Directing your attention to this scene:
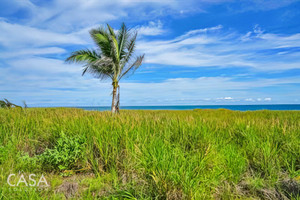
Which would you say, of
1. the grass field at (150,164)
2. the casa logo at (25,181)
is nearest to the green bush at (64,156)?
the grass field at (150,164)

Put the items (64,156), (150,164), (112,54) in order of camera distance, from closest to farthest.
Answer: (150,164) < (64,156) < (112,54)

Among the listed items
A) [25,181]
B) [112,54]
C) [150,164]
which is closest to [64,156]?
[25,181]

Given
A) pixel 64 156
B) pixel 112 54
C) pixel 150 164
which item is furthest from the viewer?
pixel 112 54

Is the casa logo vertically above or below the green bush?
below

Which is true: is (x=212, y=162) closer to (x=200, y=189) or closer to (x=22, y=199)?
(x=200, y=189)

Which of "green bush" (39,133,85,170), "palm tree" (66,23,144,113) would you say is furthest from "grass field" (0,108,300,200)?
"palm tree" (66,23,144,113)

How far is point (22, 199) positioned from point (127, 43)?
50.1 feet

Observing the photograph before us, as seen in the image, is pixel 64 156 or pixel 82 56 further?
pixel 82 56

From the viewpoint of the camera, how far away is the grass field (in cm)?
294

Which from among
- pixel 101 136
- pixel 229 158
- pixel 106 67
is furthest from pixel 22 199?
pixel 106 67

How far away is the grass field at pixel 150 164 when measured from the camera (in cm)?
294

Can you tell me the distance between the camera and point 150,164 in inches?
128

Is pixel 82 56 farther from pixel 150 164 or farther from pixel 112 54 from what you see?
pixel 150 164

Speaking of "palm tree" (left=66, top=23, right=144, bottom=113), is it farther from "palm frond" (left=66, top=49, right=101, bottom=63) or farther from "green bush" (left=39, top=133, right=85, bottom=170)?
"green bush" (left=39, top=133, right=85, bottom=170)
